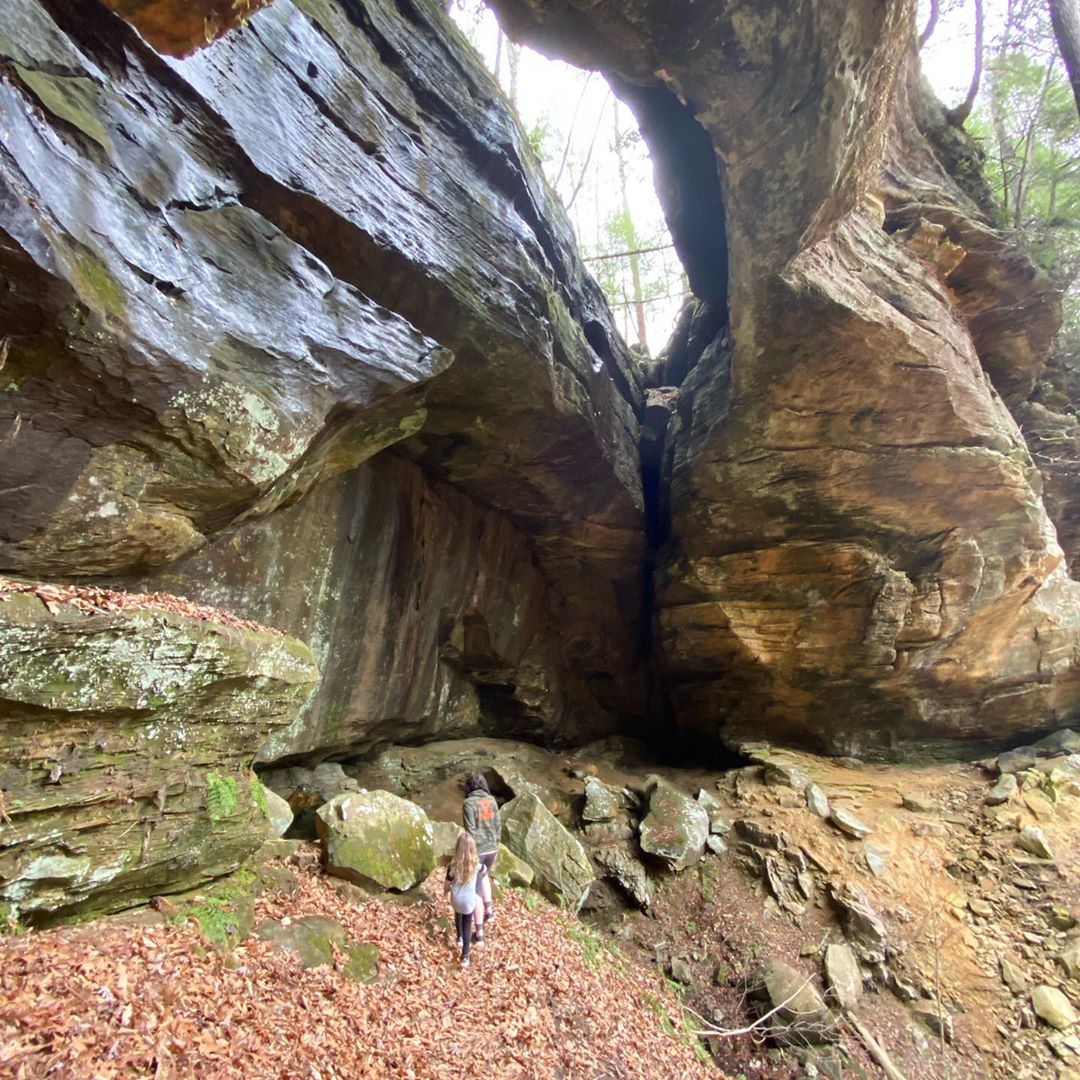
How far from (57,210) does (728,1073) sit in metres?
10.9

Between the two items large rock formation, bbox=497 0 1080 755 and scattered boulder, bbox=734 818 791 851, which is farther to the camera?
scattered boulder, bbox=734 818 791 851

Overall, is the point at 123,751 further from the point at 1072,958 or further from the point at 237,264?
the point at 1072,958

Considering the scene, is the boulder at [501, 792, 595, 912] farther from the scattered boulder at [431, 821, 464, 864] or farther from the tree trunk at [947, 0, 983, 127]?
the tree trunk at [947, 0, 983, 127]

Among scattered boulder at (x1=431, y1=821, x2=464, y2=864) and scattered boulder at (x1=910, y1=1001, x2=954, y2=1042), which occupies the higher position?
scattered boulder at (x1=431, y1=821, x2=464, y2=864)

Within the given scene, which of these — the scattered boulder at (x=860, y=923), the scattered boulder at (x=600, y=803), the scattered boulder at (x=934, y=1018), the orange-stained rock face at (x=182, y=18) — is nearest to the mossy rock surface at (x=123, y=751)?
the orange-stained rock face at (x=182, y=18)

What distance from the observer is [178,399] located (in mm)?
5020

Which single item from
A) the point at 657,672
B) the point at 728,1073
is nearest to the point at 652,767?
the point at 657,672

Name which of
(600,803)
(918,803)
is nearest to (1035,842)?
(918,803)

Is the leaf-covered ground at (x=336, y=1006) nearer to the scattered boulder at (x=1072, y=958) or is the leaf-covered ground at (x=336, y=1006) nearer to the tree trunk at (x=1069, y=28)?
the scattered boulder at (x=1072, y=958)

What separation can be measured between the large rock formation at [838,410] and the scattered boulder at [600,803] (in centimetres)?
321

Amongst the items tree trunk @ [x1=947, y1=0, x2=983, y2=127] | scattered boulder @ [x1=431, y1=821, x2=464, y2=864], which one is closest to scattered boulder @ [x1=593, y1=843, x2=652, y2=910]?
scattered boulder @ [x1=431, y1=821, x2=464, y2=864]

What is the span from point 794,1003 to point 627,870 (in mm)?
2875

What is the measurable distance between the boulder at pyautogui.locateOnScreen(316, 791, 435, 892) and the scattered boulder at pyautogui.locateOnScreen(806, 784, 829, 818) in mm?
7278

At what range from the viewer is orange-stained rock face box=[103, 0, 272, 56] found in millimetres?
2643
